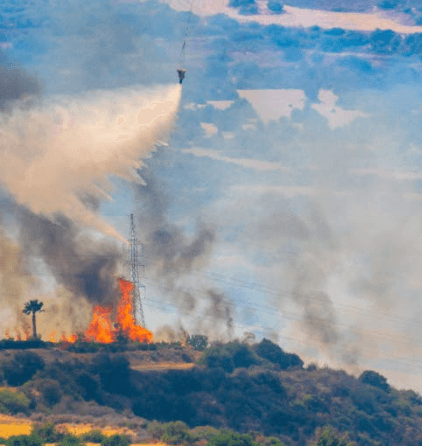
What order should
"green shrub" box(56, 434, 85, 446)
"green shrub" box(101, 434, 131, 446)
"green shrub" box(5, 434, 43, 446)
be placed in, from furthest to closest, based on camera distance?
"green shrub" box(101, 434, 131, 446)
"green shrub" box(56, 434, 85, 446)
"green shrub" box(5, 434, 43, 446)

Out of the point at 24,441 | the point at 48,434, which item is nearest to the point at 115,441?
the point at 48,434

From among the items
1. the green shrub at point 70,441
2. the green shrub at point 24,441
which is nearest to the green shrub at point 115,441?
the green shrub at point 70,441

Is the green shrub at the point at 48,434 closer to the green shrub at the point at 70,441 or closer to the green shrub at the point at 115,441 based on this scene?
the green shrub at the point at 70,441

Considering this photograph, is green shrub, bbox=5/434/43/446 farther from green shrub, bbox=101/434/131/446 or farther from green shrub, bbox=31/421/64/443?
green shrub, bbox=101/434/131/446

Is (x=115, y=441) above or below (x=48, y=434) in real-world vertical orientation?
below

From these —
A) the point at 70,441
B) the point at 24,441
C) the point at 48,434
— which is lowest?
the point at 24,441

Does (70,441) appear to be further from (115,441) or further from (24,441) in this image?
(24,441)

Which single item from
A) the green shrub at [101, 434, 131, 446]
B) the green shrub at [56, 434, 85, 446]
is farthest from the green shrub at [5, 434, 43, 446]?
the green shrub at [101, 434, 131, 446]

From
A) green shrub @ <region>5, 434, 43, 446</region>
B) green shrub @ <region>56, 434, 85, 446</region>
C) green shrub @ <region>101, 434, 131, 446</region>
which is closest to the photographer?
green shrub @ <region>5, 434, 43, 446</region>
